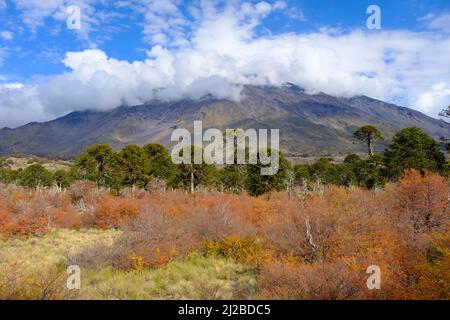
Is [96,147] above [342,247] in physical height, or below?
above

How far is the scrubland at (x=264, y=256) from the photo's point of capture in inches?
382

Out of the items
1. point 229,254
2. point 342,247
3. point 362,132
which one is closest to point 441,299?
point 342,247

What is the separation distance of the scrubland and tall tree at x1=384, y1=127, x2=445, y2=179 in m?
20.7

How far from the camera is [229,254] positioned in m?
16.0

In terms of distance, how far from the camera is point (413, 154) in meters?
39.1

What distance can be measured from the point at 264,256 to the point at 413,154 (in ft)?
103

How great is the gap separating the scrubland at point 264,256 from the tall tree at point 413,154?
2067 cm

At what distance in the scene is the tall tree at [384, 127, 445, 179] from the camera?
125 feet

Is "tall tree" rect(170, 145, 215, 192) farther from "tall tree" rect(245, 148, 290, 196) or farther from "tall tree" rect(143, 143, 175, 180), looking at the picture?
"tall tree" rect(245, 148, 290, 196)

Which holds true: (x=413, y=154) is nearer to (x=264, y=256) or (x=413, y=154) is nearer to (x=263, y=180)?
(x=263, y=180)

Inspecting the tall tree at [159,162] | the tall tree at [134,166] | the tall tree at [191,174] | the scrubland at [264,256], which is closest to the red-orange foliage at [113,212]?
the scrubland at [264,256]

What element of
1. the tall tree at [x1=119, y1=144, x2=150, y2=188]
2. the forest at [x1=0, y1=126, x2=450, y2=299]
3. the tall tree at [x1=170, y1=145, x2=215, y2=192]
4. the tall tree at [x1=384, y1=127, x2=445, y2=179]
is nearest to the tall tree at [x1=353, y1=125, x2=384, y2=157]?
the tall tree at [x1=384, y1=127, x2=445, y2=179]
